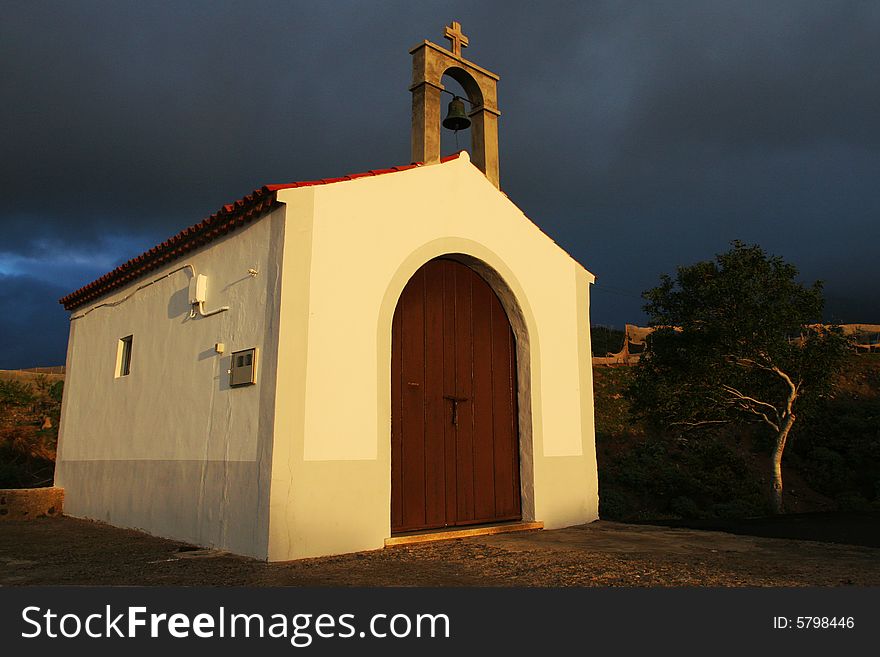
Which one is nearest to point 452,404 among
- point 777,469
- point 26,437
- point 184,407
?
point 184,407

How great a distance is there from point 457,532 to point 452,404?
1497 millimetres

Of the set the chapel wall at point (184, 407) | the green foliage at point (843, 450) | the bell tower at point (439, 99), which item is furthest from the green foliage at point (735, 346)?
the chapel wall at point (184, 407)

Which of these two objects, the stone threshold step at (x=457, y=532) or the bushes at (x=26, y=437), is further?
the bushes at (x=26, y=437)

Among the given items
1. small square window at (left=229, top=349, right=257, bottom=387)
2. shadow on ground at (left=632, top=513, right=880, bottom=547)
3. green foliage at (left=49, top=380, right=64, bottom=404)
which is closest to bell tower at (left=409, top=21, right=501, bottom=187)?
small square window at (left=229, top=349, right=257, bottom=387)

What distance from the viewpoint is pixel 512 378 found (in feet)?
29.0

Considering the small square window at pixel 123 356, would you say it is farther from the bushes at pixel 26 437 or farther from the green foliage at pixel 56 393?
the green foliage at pixel 56 393

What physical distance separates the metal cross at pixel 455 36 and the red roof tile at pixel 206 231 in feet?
5.56

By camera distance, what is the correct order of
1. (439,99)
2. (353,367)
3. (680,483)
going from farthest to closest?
(680,483) < (439,99) < (353,367)

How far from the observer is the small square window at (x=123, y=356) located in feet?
32.3

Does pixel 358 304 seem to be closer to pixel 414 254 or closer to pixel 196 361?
pixel 414 254

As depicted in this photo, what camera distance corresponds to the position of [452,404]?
319 inches

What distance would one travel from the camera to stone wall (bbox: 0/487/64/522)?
10062 mm

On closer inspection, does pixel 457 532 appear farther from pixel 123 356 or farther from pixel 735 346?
pixel 735 346

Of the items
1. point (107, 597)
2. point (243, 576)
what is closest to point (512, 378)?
point (243, 576)
